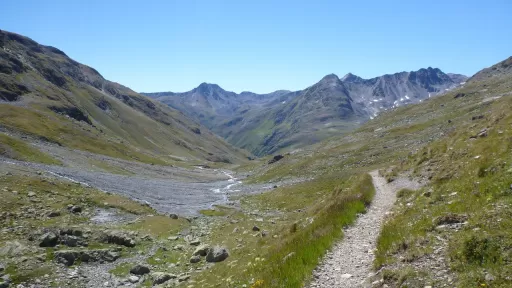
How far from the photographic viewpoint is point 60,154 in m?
102

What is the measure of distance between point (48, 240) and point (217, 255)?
17.2 meters

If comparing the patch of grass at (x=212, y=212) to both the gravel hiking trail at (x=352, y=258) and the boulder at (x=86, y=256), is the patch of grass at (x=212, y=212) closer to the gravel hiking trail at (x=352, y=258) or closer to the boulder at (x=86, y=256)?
the boulder at (x=86, y=256)

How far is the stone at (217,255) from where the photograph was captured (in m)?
28.6

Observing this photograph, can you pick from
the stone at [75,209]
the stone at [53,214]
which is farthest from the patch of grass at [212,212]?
the stone at [53,214]

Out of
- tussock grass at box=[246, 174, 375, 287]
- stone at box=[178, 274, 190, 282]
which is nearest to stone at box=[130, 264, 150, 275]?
stone at box=[178, 274, 190, 282]

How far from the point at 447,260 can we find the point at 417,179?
24661 mm

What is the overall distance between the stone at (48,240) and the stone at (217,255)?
626 inches

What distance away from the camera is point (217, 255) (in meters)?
28.8

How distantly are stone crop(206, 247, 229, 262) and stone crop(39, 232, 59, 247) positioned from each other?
15903 millimetres

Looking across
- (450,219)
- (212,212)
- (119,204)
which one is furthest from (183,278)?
(212,212)

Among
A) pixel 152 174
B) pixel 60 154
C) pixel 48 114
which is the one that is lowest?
pixel 152 174

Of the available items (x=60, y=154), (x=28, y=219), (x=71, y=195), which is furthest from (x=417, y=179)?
(x=60, y=154)

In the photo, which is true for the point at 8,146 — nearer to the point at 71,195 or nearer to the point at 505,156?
the point at 71,195

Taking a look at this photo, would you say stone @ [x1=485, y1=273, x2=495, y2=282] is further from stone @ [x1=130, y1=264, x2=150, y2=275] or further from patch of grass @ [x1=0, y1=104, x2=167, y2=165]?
patch of grass @ [x1=0, y1=104, x2=167, y2=165]
